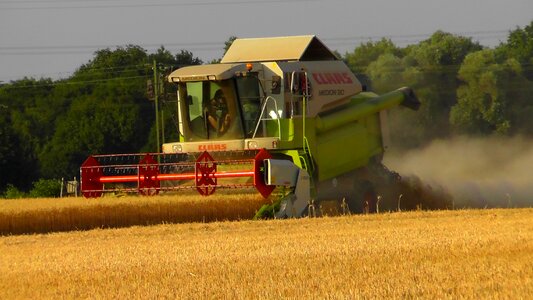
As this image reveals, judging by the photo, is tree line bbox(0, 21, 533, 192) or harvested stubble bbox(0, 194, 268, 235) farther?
tree line bbox(0, 21, 533, 192)

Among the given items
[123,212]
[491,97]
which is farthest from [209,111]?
[491,97]

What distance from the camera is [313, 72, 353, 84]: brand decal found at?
17438 mm

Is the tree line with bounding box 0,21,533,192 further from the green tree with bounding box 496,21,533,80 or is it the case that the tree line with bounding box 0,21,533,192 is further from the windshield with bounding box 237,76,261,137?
the windshield with bounding box 237,76,261,137

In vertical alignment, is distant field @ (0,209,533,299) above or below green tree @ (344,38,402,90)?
below

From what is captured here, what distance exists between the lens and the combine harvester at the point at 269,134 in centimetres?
1638

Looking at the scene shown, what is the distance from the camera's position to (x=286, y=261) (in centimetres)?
1020

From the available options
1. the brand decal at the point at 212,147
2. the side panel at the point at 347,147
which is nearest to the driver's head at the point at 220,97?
the brand decal at the point at 212,147

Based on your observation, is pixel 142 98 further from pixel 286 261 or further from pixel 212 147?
pixel 286 261

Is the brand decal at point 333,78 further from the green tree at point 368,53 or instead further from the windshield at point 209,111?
the green tree at point 368,53

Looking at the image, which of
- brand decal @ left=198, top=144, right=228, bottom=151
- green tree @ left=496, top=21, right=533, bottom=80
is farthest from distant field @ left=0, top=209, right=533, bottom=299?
green tree @ left=496, top=21, right=533, bottom=80

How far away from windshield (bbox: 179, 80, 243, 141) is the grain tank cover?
867 mm

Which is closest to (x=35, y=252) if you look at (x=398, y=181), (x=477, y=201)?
(x=398, y=181)

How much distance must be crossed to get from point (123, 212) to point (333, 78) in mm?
3722

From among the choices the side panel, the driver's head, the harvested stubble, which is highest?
the driver's head
